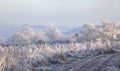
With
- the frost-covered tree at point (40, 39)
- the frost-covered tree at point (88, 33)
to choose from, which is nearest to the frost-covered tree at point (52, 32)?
the frost-covered tree at point (40, 39)

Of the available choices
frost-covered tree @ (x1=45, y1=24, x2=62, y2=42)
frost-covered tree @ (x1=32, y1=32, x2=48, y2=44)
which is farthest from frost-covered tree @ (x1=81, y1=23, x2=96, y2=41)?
frost-covered tree @ (x1=45, y1=24, x2=62, y2=42)

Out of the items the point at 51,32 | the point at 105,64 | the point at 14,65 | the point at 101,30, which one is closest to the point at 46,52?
the point at 14,65

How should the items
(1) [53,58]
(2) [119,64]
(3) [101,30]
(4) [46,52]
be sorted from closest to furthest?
1. (2) [119,64]
2. (1) [53,58]
3. (4) [46,52]
4. (3) [101,30]

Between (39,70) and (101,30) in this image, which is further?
(101,30)

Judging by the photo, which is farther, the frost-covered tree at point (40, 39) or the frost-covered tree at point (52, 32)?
the frost-covered tree at point (52, 32)

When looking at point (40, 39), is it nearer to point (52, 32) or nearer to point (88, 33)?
point (88, 33)

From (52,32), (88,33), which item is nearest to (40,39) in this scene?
(88,33)

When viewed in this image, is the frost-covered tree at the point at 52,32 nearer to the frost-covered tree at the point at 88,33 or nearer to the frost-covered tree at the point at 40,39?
the frost-covered tree at the point at 40,39

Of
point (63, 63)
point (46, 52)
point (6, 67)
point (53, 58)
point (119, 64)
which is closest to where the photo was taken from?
point (119, 64)

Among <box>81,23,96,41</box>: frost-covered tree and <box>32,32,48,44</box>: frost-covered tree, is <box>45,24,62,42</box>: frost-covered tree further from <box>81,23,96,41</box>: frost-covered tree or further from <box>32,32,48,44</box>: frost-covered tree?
<box>81,23,96,41</box>: frost-covered tree

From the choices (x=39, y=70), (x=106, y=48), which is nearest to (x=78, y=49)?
(x=106, y=48)

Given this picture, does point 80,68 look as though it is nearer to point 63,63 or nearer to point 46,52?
point 63,63
